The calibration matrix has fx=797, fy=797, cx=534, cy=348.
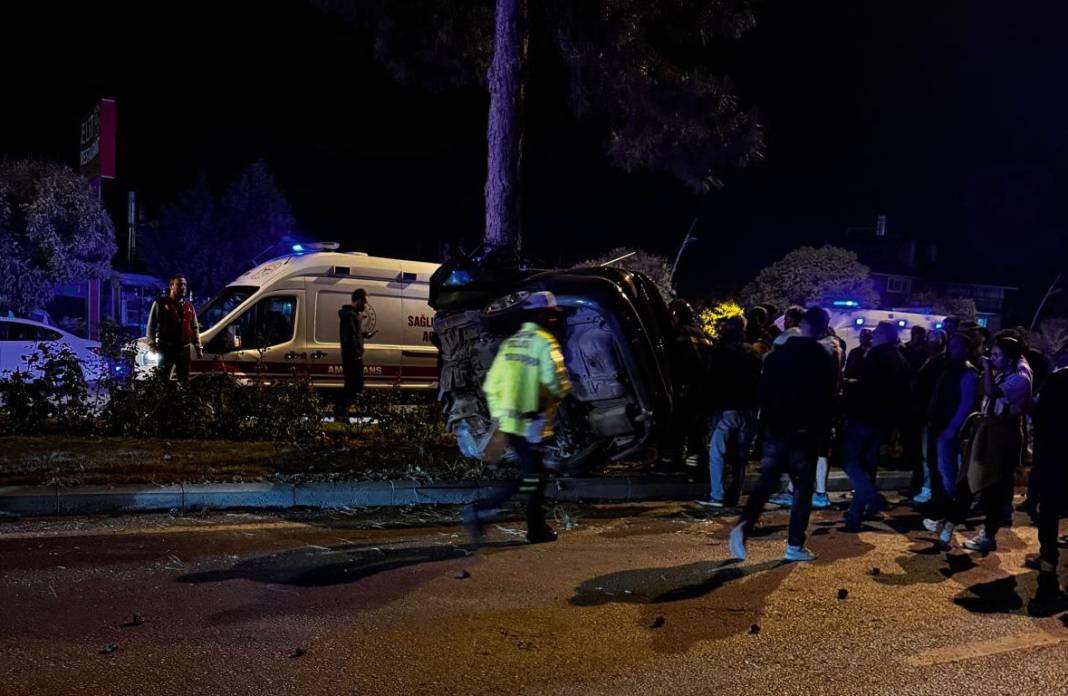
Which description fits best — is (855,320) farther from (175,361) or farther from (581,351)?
(175,361)

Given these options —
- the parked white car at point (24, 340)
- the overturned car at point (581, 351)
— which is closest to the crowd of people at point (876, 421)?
the overturned car at point (581, 351)

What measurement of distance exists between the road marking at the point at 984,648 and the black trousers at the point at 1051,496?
103 centimetres

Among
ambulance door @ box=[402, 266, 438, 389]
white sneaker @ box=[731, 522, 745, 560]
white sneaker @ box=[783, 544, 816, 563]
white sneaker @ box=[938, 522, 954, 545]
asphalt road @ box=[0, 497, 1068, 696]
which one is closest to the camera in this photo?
asphalt road @ box=[0, 497, 1068, 696]

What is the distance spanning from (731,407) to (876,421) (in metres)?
1.21

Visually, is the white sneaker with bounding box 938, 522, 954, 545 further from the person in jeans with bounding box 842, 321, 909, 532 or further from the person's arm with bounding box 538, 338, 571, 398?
the person's arm with bounding box 538, 338, 571, 398

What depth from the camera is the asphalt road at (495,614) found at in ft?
11.8

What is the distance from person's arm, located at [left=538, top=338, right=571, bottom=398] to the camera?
520 cm

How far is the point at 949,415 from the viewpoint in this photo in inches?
279

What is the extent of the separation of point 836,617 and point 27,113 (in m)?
37.8

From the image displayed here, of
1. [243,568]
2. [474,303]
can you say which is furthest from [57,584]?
[474,303]

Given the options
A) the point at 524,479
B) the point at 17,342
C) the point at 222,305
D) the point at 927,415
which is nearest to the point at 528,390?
the point at 524,479

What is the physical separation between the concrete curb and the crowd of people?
2.48 ft

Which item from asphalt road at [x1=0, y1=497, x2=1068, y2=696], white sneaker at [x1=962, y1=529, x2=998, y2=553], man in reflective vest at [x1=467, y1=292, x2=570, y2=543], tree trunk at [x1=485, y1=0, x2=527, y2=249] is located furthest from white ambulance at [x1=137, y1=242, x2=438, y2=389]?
white sneaker at [x1=962, y1=529, x2=998, y2=553]

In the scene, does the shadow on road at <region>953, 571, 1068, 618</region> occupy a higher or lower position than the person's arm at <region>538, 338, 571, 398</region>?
lower
